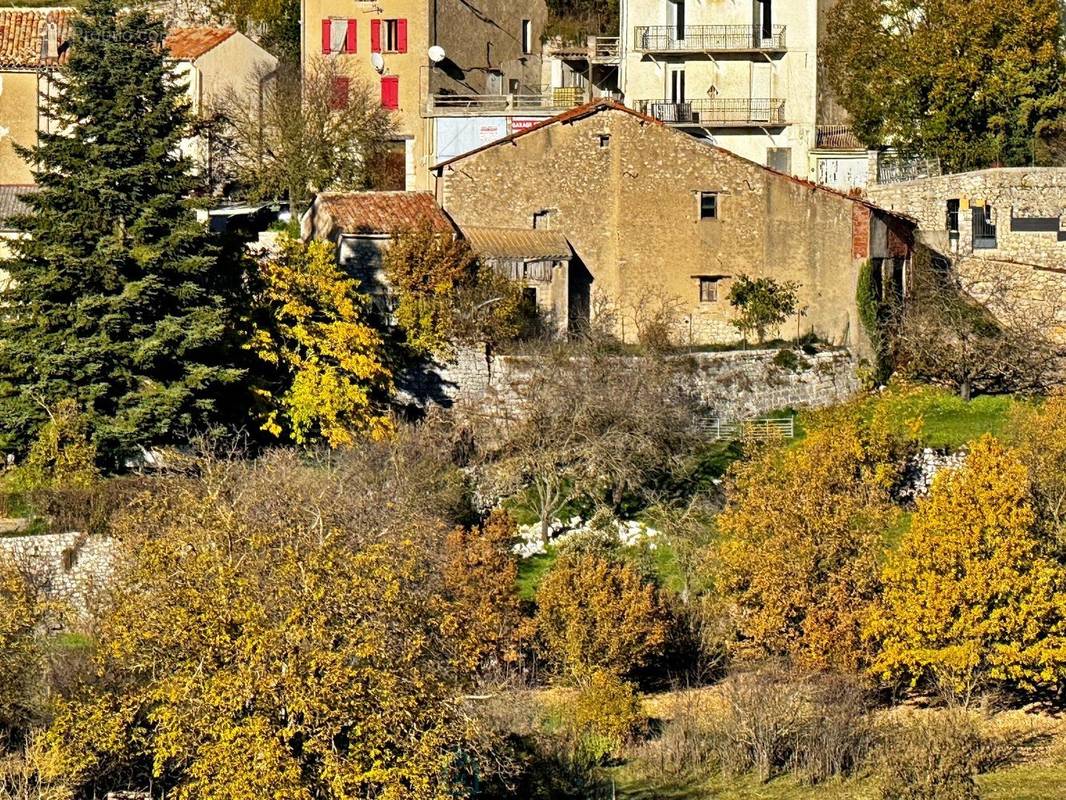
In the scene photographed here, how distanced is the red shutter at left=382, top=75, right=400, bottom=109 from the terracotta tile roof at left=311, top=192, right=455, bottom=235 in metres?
7.55

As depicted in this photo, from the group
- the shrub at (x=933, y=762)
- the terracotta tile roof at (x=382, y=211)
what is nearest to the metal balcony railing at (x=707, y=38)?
the terracotta tile roof at (x=382, y=211)

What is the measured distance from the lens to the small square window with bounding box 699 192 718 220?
4806cm

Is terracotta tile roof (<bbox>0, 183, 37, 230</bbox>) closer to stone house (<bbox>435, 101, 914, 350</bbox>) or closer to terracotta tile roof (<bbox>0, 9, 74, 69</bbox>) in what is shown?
terracotta tile roof (<bbox>0, 9, 74, 69</bbox>)

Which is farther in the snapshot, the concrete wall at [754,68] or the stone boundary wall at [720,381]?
the concrete wall at [754,68]

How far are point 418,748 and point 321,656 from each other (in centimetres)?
143

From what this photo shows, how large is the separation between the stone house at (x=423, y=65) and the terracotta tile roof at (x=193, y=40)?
2.25 metres

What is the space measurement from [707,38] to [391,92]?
7.23m

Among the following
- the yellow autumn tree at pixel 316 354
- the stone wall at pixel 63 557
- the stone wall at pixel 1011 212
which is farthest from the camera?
the stone wall at pixel 1011 212

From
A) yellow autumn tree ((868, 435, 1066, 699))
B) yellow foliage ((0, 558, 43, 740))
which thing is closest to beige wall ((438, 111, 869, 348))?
yellow autumn tree ((868, 435, 1066, 699))

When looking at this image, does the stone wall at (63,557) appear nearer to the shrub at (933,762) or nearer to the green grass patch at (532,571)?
the green grass patch at (532,571)

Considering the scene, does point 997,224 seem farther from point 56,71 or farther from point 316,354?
point 56,71

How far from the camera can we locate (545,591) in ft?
118

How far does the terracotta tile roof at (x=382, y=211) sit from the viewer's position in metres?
46.9

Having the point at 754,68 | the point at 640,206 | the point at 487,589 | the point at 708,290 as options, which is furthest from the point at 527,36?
the point at 487,589
